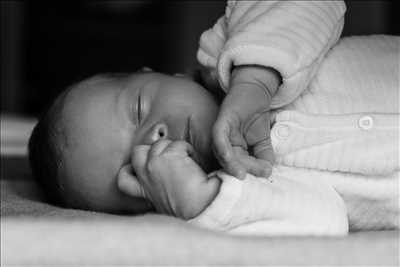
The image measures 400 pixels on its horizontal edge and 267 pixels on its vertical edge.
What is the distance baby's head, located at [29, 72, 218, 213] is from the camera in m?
0.91

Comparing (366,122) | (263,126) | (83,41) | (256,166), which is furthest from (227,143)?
(83,41)

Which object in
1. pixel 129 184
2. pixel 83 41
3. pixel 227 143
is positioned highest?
pixel 227 143

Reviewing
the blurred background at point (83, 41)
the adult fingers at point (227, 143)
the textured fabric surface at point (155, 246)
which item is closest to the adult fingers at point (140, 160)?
the adult fingers at point (227, 143)

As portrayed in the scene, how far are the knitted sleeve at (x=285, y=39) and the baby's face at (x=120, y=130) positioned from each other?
0.09m

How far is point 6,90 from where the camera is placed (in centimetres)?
383

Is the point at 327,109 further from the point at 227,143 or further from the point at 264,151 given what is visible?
the point at 227,143

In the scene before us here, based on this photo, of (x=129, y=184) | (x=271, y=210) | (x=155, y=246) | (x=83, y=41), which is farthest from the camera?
(x=83, y=41)

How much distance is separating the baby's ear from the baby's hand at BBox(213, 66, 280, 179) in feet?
0.49

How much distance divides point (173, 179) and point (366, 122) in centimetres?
32

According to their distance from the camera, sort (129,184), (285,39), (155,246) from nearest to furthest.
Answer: (155,246) → (129,184) → (285,39)

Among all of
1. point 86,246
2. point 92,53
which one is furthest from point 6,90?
point 86,246

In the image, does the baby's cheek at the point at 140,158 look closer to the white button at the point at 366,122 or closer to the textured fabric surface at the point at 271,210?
the textured fabric surface at the point at 271,210

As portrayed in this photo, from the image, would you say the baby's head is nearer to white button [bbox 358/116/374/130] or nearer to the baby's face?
the baby's face

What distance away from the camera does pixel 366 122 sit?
927 mm
